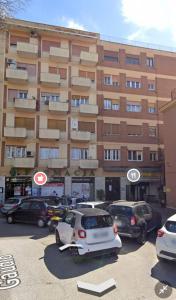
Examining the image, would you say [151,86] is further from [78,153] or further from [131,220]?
[131,220]


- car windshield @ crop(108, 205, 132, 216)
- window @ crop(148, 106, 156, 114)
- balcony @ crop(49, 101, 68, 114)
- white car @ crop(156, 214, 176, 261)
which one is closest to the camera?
white car @ crop(156, 214, 176, 261)

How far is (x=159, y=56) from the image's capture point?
106ft

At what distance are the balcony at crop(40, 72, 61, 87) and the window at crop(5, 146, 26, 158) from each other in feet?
23.1

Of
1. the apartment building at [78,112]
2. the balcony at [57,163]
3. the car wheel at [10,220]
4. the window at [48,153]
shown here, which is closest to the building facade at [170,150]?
the apartment building at [78,112]

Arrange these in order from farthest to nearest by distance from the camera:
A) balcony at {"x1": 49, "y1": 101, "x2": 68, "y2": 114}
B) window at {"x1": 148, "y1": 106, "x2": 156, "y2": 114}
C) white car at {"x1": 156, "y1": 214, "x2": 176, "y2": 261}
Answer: window at {"x1": 148, "y1": 106, "x2": 156, "y2": 114} → balcony at {"x1": 49, "y1": 101, "x2": 68, "y2": 114} → white car at {"x1": 156, "y1": 214, "x2": 176, "y2": 261}

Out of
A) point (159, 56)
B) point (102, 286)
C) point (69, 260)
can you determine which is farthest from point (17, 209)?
point (159, 56)

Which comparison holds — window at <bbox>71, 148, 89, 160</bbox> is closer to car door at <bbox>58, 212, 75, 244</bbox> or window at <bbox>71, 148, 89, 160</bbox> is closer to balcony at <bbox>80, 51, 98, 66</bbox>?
balcony at <bbox>80, 51, 98, 66</bbox>

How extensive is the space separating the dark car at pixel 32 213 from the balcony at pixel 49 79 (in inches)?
651

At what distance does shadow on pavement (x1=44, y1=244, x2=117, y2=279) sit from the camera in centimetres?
667

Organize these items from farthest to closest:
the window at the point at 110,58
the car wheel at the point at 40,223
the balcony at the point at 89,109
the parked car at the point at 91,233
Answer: the window at the point at 110,58 < the balcony at the point at 89,109 < the car wheel at the point at 40,223 < the parked car at the point at 91,233

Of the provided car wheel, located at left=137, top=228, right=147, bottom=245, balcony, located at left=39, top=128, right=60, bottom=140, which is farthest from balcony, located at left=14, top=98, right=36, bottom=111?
car wheel, located at left=137, top=228, right=147, bottom=245

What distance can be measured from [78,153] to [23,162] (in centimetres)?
572

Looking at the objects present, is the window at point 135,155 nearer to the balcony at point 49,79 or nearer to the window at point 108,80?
the window at point 108,80

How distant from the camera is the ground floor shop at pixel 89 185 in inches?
1056
